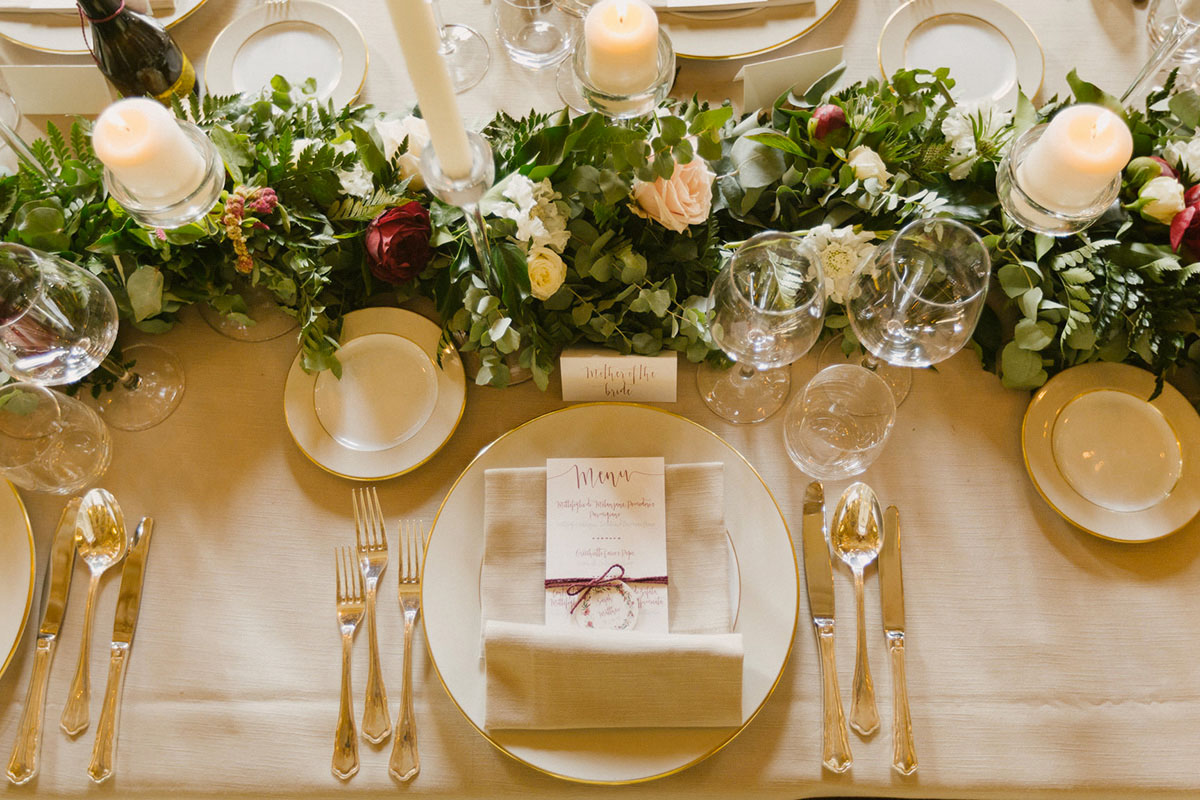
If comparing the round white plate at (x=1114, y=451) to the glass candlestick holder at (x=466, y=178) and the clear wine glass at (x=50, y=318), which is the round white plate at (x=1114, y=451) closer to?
the glass candlestick holder at (x=466, y=178)

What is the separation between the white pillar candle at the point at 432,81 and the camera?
583 mm

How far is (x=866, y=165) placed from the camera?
968 millimetres

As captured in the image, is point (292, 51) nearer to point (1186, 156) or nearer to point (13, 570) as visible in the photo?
point (13, 570)

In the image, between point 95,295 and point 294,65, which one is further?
point 294,65

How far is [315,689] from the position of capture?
0.94 metres

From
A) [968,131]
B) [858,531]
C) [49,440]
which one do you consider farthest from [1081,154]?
[49,440]

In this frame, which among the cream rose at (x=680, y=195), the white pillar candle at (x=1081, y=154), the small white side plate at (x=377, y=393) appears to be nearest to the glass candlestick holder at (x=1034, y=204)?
the white pillar candle at (x=1081, y=154)

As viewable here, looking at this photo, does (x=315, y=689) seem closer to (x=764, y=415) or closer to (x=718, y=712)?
(x=718, y=712)

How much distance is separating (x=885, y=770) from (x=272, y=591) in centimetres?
76

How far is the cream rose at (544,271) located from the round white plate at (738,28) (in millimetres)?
457

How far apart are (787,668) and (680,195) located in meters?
0.57

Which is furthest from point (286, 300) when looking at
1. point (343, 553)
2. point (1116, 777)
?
point (1116, 777)

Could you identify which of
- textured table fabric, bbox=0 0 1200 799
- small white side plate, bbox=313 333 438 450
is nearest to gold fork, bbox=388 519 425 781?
textured table fabric, bbox=0 0 1200 799

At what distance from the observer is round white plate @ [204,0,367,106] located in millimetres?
1175
